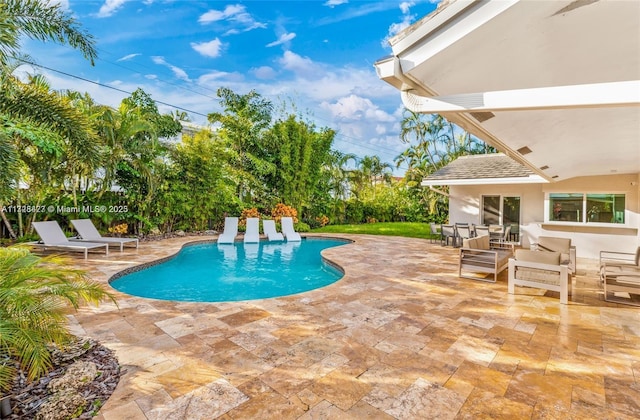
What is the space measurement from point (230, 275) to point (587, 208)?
41.4 feet

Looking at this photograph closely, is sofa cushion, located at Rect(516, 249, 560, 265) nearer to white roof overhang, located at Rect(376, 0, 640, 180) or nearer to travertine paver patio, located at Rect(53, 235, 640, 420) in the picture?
travertine paver patio, located at Rect(53, 235, 640, 420)

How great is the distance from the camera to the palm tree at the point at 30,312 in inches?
109

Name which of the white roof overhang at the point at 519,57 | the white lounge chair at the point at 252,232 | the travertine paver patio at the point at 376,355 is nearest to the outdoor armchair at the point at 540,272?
the travertine paver patio at the point at 376,355

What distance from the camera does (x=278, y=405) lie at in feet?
9.12

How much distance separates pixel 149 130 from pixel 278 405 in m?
12.8

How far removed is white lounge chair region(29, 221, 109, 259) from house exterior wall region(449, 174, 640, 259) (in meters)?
15.5

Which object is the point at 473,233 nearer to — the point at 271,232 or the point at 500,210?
the point at 500,210

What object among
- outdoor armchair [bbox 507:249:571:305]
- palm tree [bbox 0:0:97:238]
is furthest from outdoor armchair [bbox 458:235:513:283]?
palm tree [bbox 0:0:97:238]

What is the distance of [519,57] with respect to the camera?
2668 mm

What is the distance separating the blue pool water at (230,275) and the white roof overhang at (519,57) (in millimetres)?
5599

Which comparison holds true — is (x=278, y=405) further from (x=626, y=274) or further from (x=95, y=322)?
(x=626, y=274)

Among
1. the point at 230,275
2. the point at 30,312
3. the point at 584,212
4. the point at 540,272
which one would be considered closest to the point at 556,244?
the point at 540,272

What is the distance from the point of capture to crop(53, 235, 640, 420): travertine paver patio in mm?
2793

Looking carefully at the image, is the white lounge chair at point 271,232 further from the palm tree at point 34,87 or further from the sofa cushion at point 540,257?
the sofa cushion at point 540,257
